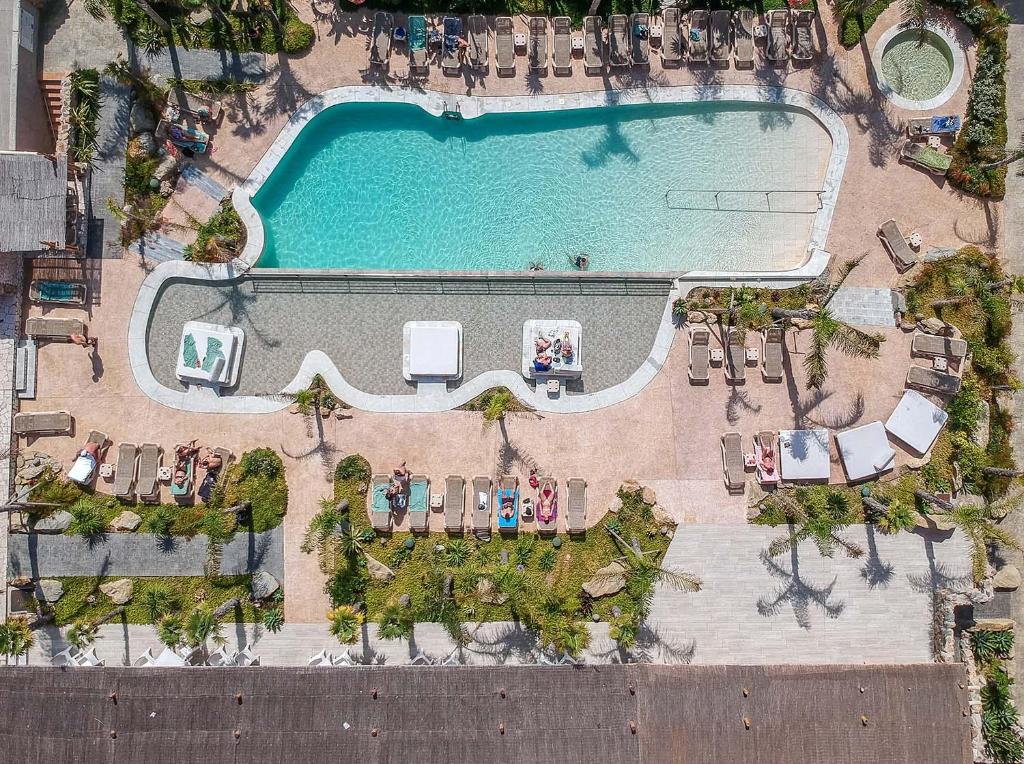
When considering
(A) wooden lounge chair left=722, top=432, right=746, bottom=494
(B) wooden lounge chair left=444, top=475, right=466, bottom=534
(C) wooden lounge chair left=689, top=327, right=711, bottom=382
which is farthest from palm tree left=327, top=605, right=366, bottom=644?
(C) wooden lounge chair left=689, top=327, right=711, bottom=382

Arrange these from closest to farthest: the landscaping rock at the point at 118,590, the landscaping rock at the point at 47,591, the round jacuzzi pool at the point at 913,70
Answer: the landscaping rock at the point at 47,591, the landscaping rock at the point at 118,590, the round jacuzzi pool at the point at 913,70

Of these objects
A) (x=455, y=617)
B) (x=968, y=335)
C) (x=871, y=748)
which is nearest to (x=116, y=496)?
(x=455, y=617)

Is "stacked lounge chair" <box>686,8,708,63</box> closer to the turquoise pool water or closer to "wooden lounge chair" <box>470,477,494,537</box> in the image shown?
the turquoise pool water

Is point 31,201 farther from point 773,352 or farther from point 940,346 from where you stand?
point 940,346

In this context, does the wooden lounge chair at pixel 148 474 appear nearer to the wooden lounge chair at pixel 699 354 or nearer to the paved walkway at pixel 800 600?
the paved walkway at pixel 800 600

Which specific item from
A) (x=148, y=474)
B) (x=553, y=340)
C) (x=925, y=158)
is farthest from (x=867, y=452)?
(x=148, y=474)

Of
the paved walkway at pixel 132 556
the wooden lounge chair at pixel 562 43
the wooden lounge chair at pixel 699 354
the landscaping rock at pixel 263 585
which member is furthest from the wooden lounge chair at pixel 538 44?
the landscaping rock at pixel 263 585

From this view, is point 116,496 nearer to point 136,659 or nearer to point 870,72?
point 136,659
